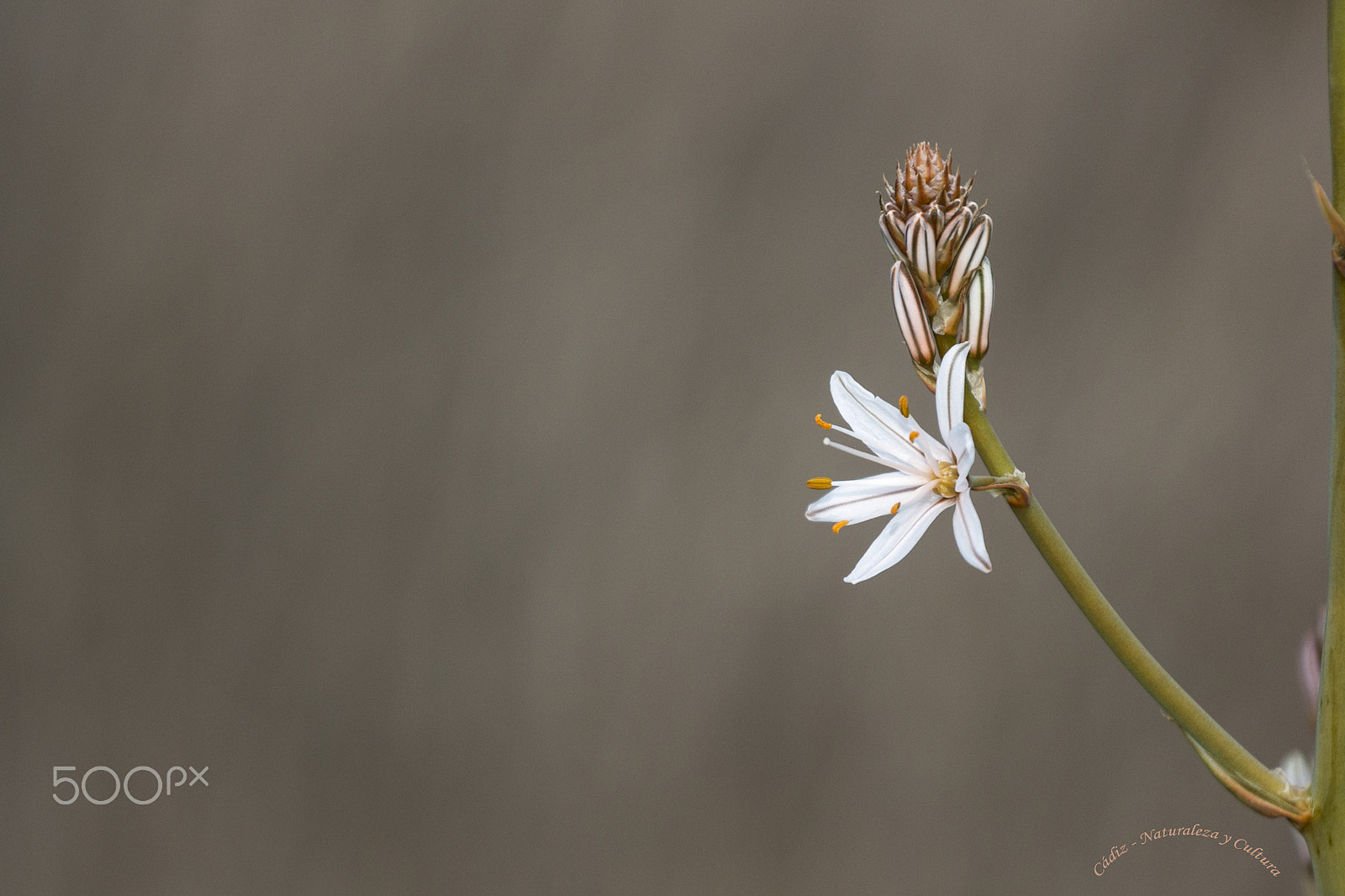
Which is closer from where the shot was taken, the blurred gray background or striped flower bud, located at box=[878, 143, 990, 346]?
striped flower bud, located at box=[878, 143, 990, 346]

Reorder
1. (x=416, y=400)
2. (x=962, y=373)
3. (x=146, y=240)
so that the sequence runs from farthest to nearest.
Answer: (x=416, y=400) < (x=146, y=240) < (x=962, y=373)

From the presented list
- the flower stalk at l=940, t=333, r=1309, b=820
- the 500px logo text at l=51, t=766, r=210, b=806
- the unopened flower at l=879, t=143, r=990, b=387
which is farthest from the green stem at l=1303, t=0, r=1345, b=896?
the 500px logo text at l=51, t=766, r=210, b=806

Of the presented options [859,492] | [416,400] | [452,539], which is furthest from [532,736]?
[859,492]

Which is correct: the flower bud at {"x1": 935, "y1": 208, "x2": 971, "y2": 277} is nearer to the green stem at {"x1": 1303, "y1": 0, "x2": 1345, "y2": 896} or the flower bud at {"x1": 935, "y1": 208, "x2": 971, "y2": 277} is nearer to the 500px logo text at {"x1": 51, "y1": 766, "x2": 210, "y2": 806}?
the green stem at {"x1": 1303, "y1": 0, "x2": 1345, "y2": 896}

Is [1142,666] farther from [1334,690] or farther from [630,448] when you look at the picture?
[630,448]

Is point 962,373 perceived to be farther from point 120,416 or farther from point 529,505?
point 120,416

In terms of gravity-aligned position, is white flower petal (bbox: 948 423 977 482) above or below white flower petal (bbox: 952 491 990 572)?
above

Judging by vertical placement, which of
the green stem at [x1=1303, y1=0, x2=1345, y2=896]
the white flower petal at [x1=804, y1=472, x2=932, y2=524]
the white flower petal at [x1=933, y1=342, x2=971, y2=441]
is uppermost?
the white flower petal at [x1=933, y1=342, x2=971, y2=441]
